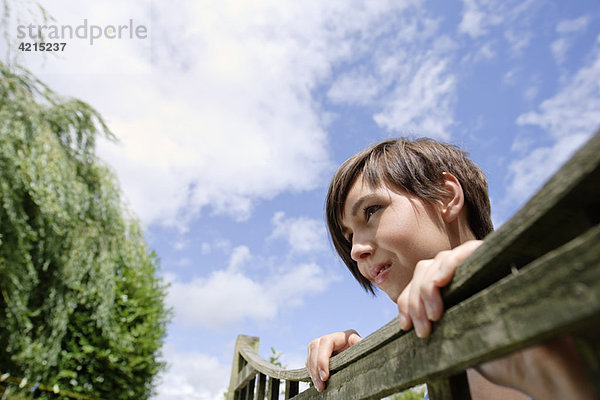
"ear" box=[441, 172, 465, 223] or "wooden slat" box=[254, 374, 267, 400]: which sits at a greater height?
"ear" box=[441, 172, 465, 223]

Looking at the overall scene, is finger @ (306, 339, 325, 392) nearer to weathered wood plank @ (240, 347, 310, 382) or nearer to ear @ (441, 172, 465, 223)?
weathered wood plank @ (240, 347, 310, 382)

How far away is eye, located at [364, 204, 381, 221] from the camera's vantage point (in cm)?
127

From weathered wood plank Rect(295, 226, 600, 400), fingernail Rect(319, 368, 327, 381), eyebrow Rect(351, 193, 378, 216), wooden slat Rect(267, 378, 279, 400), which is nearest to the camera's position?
weathered wood plank Rect(295, 226, 600, 400)

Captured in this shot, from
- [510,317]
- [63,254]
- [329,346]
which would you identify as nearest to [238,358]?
[329,346]

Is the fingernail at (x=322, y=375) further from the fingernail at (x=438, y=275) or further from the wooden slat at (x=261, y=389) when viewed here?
the wooden slat at (x=261, y=389)

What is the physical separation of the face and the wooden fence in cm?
52

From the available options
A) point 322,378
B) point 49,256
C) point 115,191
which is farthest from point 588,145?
point 115,191

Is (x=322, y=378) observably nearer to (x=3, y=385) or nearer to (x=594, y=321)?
(x=594, y=321)

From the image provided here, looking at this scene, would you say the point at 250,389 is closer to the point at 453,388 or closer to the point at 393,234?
the point at 393,234

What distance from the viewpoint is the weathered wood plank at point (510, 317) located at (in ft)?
1.17

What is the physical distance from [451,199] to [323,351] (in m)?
0.64

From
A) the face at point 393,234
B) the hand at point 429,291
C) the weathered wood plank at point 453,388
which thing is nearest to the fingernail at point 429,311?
the hand at point 429,291

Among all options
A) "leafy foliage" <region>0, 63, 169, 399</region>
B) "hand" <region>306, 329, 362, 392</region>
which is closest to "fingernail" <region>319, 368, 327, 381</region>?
"hand" <region>306, 329, 362, 392</region>

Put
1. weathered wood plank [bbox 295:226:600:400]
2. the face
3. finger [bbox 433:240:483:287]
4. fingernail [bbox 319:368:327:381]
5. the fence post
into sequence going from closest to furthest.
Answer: weathered wood plank [bbox 295:226:600:400] < finger [bbox 433:240:483:287] < fingernail [bbox 319:368:327:381] < the face < the fence post
